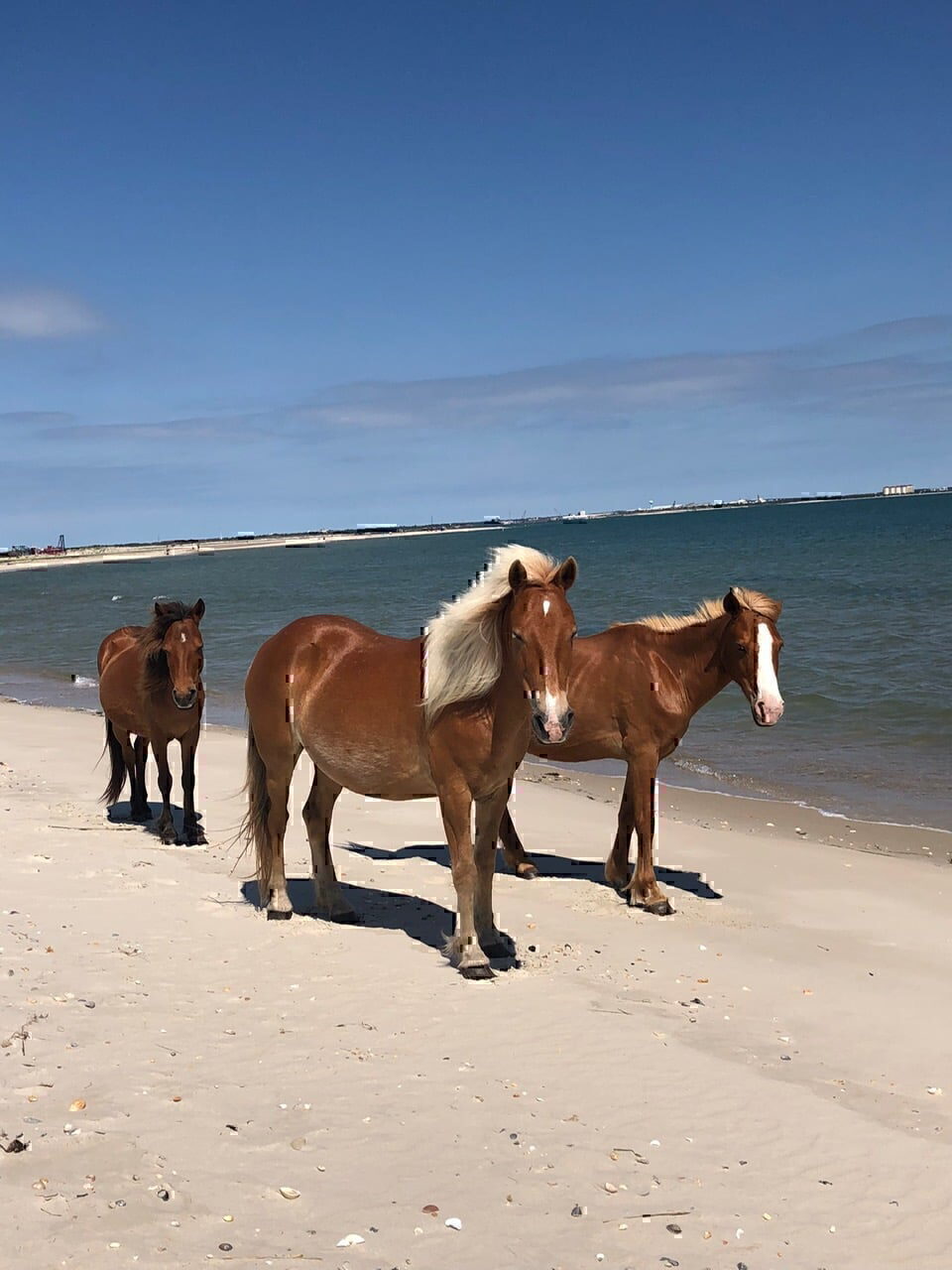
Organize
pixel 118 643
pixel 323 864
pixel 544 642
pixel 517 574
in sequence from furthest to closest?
1. pixel 118 643
2. pixel 323 864
3. pixel 517 574
4. pixel 544 642

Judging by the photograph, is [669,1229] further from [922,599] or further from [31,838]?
[922,599]

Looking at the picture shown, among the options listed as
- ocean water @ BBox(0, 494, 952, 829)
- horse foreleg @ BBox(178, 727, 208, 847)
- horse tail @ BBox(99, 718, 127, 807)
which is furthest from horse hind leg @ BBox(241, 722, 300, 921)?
ocean water @ BBox(0, 494, 952, 829)

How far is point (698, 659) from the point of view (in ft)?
26.3

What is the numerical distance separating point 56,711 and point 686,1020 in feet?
51.1

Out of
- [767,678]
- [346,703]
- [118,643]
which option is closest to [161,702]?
[118,643]

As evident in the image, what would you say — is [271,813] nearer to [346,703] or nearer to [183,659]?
[346,703]

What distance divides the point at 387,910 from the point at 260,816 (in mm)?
1098

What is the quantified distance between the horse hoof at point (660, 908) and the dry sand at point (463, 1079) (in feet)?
0.55

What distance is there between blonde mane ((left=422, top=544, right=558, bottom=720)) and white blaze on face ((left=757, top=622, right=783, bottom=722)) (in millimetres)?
2286

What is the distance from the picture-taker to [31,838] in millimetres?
8297

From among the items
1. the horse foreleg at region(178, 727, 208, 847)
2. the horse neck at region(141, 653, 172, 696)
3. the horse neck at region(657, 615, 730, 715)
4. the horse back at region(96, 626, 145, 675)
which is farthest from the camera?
the horse back at region(96, 626, 145, 675)

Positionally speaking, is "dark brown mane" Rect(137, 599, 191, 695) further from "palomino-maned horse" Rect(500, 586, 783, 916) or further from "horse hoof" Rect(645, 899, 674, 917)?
"horse hoof" Rect(645, 899, 674, 917)

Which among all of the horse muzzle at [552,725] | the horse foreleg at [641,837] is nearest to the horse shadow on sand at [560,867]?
the horse foreleg at [641,837]

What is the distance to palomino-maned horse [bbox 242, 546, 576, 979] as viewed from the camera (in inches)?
215
